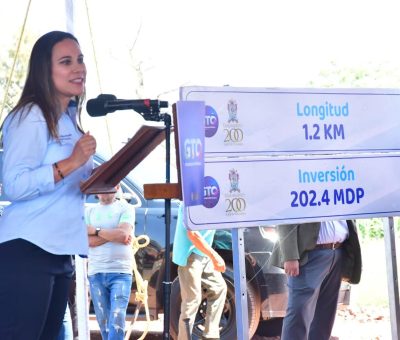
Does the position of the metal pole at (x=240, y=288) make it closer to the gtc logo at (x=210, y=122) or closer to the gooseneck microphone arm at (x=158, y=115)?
the gooseneck microphone arm at (x=158, y=115)

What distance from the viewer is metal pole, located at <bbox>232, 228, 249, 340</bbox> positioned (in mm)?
3225

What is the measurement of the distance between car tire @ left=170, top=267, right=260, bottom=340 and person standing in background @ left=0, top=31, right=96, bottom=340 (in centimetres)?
334

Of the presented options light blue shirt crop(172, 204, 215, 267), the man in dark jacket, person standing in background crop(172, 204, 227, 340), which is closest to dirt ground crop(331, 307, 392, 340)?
person standing in background crop(172, 204, 227, 340)

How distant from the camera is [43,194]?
2.91 metres

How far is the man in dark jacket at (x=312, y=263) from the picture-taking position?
4.26 m

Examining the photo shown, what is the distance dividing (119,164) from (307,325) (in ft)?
6.39

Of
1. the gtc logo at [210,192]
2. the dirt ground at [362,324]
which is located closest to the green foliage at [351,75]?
the dirt ground at [362,324]

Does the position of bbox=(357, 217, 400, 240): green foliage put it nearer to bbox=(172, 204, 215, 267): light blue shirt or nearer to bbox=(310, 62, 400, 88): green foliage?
bbox=(310, 62, 400, 88): green foliage

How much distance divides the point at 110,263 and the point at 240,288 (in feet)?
7.79

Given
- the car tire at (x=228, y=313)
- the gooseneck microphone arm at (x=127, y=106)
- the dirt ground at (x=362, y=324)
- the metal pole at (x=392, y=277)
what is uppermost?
the gooseneck microphone arm at (x=127, y=106)

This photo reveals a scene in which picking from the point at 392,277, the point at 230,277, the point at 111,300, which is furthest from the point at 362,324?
the point at 392,277

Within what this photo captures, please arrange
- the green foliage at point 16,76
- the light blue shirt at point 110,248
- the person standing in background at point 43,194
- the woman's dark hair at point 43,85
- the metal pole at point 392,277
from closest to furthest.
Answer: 1. the person standing in background at point 43,194
2. the woman's dark hair at point 43,85
3. the metal pole at point 392,277
4. the green foliage at point 16,76
5. the light blue shirt at point 110,248

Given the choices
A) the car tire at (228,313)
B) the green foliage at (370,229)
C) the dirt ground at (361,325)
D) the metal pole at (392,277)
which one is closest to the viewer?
the metal pole at (392,277)

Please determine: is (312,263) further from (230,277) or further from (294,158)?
(230,277)
